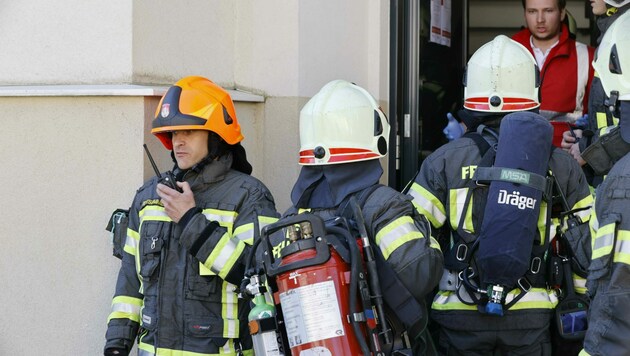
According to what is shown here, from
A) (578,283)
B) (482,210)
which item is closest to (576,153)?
(578,283)

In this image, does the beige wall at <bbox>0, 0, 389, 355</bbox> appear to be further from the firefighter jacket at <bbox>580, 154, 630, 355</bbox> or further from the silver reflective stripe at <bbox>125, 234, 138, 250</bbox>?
the firefighter jacket at <bbox>580, 154, 630, 355</bbox>

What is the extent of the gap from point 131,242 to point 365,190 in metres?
1.19

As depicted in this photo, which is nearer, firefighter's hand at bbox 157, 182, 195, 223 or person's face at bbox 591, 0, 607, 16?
firefighter's hand at bbox 157, 182, 195, 223

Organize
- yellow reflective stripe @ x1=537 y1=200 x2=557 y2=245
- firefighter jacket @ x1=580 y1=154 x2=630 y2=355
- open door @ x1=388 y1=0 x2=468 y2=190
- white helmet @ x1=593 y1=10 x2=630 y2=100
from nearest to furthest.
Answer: firefighter jacket @ x1=580 y1=154 x2=630 y2=355
white helmet @ x1=593 y1=10 x2=630 y2=100
yellow reflective stripe @ x1=537 y1=200 x2=557 y2=245
open door @ x1=388 y1=0 x2=468 y2=190

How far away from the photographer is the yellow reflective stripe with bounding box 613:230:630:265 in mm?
3330

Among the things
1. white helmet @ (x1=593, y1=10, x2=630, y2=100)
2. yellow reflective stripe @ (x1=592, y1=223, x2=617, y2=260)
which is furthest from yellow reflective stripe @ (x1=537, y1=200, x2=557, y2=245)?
yellow reflective stripe @ (x1=592, y1=223, x2=617, y2=260)

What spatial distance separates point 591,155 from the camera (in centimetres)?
449

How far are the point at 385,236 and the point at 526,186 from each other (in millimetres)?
701

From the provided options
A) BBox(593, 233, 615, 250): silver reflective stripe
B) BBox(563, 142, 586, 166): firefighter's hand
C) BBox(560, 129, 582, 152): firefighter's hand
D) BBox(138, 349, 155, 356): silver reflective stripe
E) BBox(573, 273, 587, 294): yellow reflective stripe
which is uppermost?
BBox(560, 129, 582, 152): firefighter's hand

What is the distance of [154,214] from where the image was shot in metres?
4.70

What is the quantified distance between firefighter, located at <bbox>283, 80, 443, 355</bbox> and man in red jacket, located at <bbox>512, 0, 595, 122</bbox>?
6.85ft

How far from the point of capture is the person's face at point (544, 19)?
636cm

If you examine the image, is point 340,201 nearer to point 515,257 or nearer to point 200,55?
point 515,257

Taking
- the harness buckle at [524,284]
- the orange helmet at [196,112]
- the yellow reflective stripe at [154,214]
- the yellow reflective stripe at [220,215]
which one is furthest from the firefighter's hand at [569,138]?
the yellow reflective stripe at [154,214]
